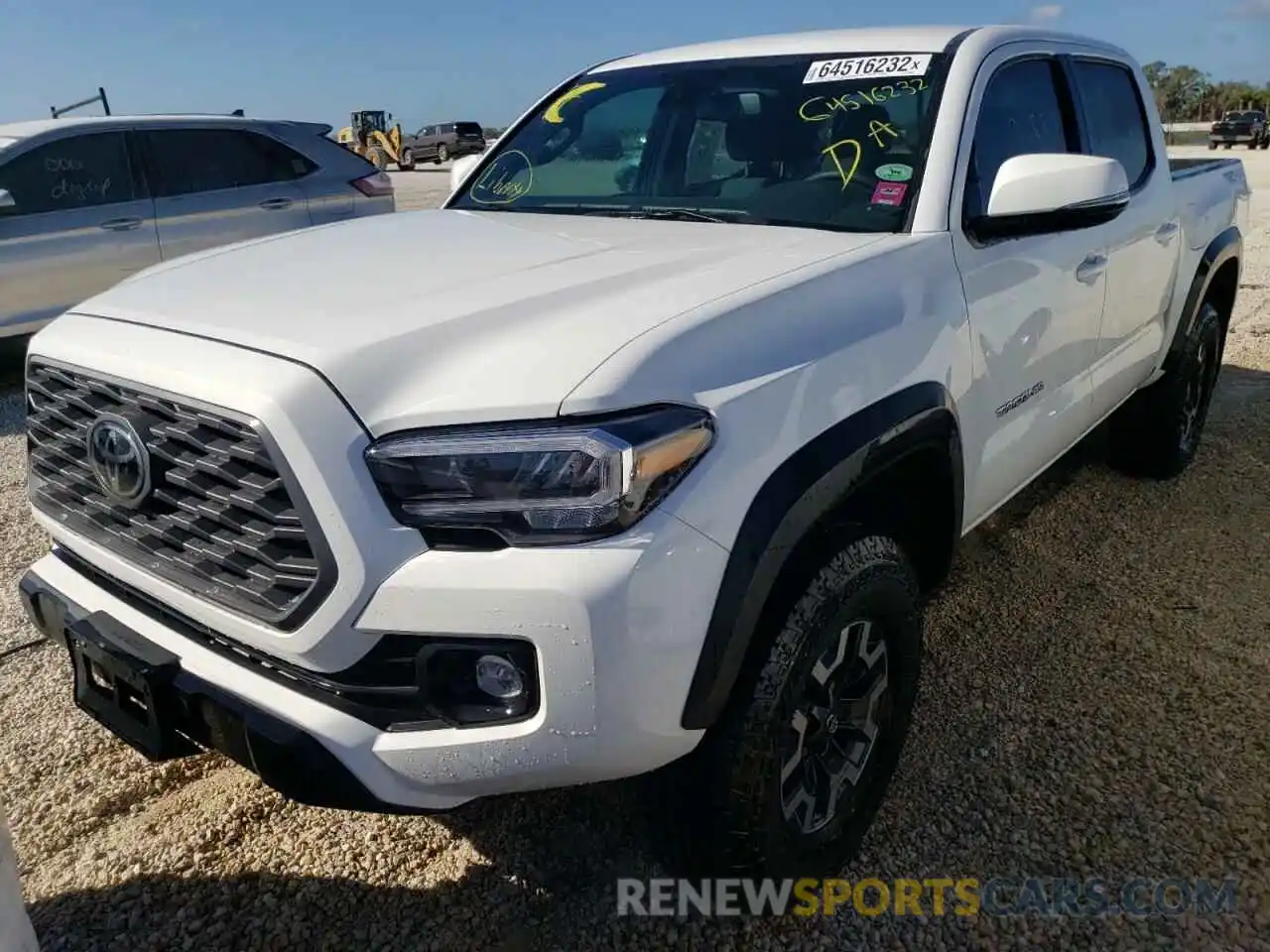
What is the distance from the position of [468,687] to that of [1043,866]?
1.48 metres

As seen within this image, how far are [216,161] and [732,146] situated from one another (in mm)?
5433

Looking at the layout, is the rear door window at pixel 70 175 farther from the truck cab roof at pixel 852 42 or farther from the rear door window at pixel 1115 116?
the rear door window at pixel 1115 116

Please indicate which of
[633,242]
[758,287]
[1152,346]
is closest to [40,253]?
[633,242]

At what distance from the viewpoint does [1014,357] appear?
266 cm

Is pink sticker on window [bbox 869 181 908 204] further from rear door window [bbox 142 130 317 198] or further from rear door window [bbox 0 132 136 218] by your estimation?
rear door window [bbox 142 130 317 198]

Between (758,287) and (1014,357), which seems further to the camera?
(1014,357)

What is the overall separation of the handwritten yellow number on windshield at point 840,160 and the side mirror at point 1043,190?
0.34 m

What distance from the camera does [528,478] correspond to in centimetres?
159

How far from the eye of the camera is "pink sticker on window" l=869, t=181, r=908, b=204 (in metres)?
2.50

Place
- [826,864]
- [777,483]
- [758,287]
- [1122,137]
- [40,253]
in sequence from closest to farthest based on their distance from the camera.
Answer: [777,483]
[758,287]
[826,864]
[1122,137]
[40,253]

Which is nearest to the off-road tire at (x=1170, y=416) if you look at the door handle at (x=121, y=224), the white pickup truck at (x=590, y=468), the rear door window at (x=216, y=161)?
the white pickup truck at (x=590, y=468)

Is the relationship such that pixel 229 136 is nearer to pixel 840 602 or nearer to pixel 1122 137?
pixel 1122 137

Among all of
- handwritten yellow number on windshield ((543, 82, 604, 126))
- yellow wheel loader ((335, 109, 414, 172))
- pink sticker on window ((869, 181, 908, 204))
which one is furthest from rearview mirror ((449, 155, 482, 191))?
yellow wheel loader ((335, 109, 414, 172))

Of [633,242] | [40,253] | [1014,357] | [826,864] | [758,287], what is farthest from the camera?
[40,253]
